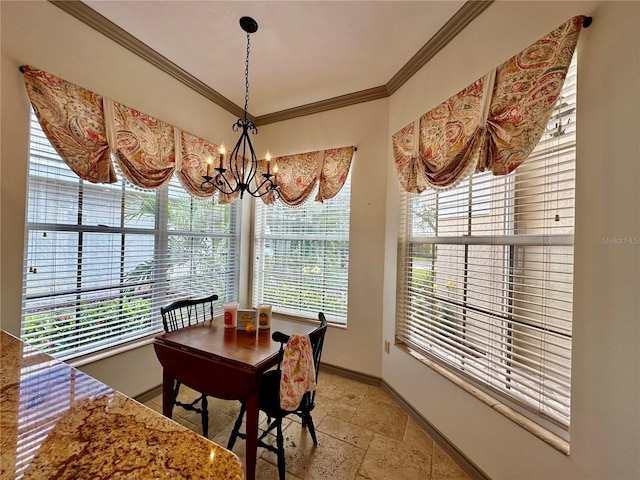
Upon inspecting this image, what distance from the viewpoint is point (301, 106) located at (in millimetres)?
2936

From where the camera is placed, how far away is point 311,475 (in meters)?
1.56

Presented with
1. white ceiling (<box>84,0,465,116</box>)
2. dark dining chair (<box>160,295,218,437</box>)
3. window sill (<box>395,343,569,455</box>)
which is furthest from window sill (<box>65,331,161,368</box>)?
white ceiling (<box>84,0,465,116</box>)

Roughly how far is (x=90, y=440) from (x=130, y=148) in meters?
2.08

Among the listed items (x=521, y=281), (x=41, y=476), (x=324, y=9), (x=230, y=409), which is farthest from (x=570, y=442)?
(x=324, y=9)

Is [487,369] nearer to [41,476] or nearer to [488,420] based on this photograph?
[488,420]

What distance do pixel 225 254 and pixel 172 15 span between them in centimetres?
217

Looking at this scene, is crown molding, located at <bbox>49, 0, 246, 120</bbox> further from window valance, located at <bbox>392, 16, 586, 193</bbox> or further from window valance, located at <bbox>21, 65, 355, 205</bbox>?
window valance, located at <bbox>392, 16, 586, 193</bbox>

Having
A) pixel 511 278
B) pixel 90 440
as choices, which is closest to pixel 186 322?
pixel 90 440

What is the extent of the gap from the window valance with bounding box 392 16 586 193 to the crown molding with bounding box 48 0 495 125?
1.53ft

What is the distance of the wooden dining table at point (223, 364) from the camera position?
55.2 inches

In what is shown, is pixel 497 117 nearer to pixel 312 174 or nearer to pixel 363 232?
pixel 363 232

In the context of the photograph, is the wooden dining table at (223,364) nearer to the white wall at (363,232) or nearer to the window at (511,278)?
the white wall at (363,232)

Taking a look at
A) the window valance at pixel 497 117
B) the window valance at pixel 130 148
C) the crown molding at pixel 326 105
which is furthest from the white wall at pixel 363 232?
the window valance at pixel 497 117

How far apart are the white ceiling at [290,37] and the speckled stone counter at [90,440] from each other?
221 cm
